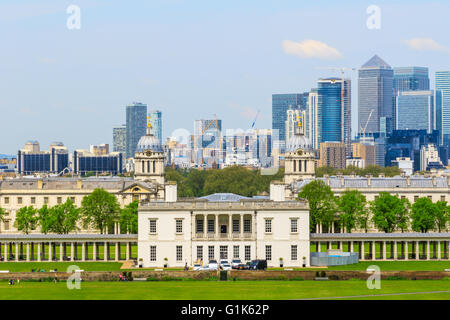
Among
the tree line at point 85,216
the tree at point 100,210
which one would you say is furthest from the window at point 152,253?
the tree at point 100,210

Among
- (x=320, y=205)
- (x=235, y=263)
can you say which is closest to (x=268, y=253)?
(x=235, y=263)

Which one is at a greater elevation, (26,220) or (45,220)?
(45,220)

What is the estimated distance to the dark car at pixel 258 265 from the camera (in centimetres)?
11631

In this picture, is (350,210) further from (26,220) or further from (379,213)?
(26,220)

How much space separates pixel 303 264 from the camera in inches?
4850

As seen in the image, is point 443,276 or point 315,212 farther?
point 315,212

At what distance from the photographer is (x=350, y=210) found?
149750 millimetres

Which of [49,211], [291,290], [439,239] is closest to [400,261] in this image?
[439,239]

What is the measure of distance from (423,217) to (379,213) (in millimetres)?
4992

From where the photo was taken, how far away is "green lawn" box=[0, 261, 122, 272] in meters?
119

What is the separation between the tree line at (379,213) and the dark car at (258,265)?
1122 inches

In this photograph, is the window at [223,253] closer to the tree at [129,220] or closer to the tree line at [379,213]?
the tree at [129,220]
